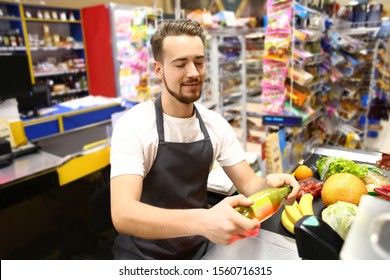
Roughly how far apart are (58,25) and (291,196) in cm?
665

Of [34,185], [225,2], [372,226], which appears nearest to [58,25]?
[225,2]

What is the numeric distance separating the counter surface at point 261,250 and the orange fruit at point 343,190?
28cm

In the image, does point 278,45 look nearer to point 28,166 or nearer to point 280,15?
point 280,15

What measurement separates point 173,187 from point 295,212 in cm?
60

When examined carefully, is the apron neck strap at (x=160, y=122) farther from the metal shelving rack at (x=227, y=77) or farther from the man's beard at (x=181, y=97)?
the metal shelving rack at (x=227, y=77)

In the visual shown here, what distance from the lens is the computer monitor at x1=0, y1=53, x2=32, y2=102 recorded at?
267cm

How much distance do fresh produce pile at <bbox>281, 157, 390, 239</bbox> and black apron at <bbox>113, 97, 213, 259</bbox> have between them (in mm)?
482

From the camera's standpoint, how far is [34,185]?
2.33 metres

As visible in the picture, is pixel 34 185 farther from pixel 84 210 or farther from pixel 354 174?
pixel 354 174

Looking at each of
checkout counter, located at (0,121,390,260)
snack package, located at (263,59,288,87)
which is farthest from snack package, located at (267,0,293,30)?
checkout counter, located at (0,121,390,260)

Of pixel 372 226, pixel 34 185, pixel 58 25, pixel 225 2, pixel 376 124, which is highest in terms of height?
pixel 225 2

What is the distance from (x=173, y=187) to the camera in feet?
4.99

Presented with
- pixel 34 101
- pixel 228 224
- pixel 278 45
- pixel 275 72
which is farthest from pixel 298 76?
pixel 34 101

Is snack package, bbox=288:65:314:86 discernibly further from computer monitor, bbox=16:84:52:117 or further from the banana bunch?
computer monitor, bbox=16:84:52:117
